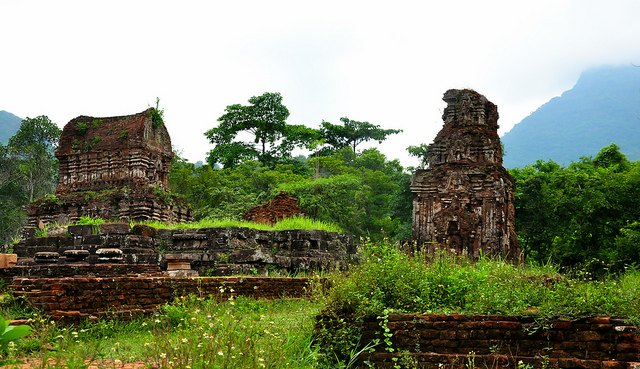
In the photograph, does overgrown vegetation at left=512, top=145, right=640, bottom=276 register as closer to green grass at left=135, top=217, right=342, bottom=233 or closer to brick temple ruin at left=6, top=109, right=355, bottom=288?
green grass at left=135, top=217, right=342, bottom=233

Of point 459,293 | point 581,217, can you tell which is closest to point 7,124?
point 581,217

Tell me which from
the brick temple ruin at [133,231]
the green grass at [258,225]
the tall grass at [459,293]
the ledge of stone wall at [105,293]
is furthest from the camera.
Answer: the green grass at [258,225]

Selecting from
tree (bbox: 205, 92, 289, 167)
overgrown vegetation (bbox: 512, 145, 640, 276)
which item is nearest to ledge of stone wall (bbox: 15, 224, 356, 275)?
overgrown vegetation (bbox: 512, 145, 640, 276)

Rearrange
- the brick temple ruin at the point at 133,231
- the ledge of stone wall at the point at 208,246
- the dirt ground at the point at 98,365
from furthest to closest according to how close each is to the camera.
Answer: the ledge of stone wall at the point at 208,246 → the brick temple ruin at the point at 133,231 → the dirt ground at the point at 98,365

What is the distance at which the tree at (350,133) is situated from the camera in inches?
1944

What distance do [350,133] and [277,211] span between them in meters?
31.1

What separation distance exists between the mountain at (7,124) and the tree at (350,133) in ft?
313

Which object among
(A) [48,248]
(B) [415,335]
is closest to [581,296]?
(B) [415,335]

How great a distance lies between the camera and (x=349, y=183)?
3027 centimetres

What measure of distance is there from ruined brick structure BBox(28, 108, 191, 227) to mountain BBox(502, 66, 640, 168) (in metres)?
86.0

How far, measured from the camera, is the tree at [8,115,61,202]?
43781mm

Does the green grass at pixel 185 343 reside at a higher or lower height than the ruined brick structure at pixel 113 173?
lower

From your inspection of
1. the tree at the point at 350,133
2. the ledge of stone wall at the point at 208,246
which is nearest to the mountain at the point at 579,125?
the tree at the point at 350,133

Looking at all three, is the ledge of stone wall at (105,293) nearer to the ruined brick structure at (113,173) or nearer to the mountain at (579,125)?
the ruined brick structure at (113,173)
